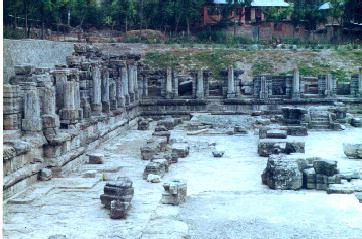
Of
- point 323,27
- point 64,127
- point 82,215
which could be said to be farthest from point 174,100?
point 323,27

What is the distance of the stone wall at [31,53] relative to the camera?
21.6 meters

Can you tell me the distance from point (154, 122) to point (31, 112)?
1539 cm

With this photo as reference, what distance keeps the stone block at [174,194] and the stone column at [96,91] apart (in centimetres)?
988

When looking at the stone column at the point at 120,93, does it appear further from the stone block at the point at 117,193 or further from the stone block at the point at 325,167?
the stone block at the point at 117,193

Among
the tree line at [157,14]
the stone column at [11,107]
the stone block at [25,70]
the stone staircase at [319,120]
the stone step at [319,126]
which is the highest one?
the tree line at [157,14]

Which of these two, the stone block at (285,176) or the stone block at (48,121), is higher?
the stone block at (48,121)

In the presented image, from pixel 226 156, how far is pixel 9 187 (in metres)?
8.52

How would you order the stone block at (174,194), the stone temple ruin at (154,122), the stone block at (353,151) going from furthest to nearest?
the stone block at (353,151) → the stone temple ruin at (154,122) → the stone block at (174,194)

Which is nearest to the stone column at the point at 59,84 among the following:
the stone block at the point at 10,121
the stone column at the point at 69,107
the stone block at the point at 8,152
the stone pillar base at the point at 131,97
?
the stone column at the point at 69,107

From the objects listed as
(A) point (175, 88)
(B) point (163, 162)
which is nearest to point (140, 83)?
(A) point (175, 88)

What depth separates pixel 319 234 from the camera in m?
10.5

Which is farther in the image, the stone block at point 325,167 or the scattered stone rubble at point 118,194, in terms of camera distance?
the stone block at point 325,167

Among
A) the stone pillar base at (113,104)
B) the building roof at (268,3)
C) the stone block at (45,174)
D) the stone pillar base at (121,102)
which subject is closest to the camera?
the stone block at (45,174)

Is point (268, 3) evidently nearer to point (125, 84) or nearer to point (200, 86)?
point (200, 86)
